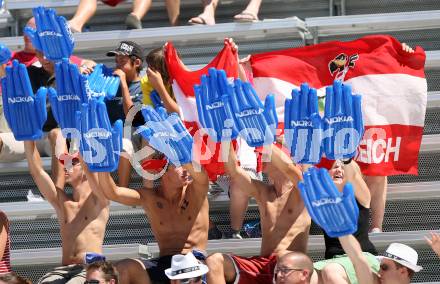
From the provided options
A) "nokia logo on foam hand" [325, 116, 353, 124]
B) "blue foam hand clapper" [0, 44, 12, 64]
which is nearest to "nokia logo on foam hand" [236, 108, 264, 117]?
"nokia logo on foam hand" [325, 116, 353, 124]

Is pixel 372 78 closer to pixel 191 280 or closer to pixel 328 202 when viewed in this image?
pixel 191 280

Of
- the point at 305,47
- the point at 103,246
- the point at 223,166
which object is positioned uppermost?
the point at 305,47

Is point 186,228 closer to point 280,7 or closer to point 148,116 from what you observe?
point 148,116

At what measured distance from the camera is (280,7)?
9.50 meters

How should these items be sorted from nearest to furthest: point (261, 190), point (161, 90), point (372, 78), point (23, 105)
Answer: point (23, 105)
point (261, 190)
point (161, 90)
point (372, 78)

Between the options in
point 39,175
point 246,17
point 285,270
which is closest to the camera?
point 285,270

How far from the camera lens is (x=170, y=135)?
22.9 feet

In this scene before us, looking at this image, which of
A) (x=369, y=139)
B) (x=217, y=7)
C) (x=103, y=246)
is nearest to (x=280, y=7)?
(x=217, y=7)

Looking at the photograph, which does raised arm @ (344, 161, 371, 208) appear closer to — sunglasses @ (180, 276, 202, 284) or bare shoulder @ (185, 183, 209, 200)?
bare shoulder @ (185, 183, 209, 200)

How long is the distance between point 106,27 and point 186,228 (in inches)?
116

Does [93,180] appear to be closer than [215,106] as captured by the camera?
No

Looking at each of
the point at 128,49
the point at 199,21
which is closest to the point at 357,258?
the point at 128,49

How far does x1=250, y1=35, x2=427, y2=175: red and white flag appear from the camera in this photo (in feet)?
26.5

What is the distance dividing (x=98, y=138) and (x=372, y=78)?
218cm
